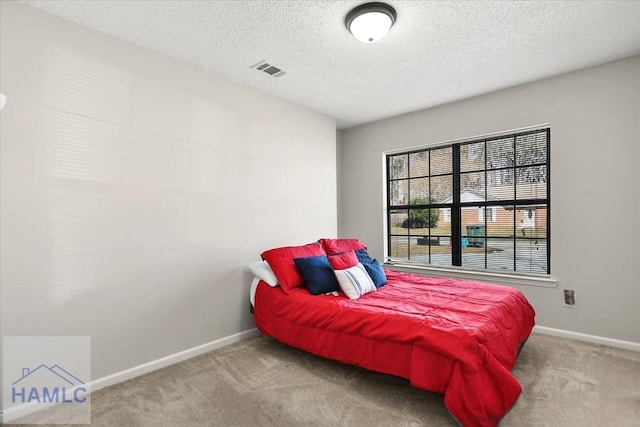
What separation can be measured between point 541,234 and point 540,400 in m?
1.82

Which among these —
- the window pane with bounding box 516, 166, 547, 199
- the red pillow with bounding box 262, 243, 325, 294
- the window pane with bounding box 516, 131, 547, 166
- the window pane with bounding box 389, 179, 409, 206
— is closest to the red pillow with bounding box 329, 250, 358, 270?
the red pillow with bounding box 262, 243, 325, 294

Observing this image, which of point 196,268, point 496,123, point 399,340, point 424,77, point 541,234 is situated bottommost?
point 399,340

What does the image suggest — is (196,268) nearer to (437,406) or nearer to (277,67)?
(277,67)

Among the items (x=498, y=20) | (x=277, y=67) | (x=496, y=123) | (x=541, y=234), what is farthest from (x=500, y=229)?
(x=277, y=67)

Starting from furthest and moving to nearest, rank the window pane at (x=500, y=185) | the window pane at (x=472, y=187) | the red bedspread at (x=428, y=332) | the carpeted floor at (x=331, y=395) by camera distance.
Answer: the window pane at (x=472, y=187), the window pane at (x=500, y=185), the carpeted floor at (x=331, y=395), the red bedspread at (x=428, y=332)

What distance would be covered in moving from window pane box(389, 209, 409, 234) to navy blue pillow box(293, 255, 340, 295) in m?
1.76

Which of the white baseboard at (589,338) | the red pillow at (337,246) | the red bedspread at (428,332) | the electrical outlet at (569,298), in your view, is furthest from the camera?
the red pillow at (337,246)

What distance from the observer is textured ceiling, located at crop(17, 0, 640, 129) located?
217cm

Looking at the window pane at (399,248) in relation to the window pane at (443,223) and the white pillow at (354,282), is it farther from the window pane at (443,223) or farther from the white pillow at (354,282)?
the white pillow at (354,282)

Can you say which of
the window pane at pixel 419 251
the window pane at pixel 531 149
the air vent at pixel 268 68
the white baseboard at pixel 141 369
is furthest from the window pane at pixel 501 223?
the white baseboard at pixel 141 369

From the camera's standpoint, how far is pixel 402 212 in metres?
4.49

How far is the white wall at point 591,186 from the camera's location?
2869 millimetres

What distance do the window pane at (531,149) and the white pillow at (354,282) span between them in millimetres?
2127

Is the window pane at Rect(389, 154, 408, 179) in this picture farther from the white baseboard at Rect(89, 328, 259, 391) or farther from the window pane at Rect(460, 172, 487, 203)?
the white baseboard at Rect(89, 328, 259, 391)
